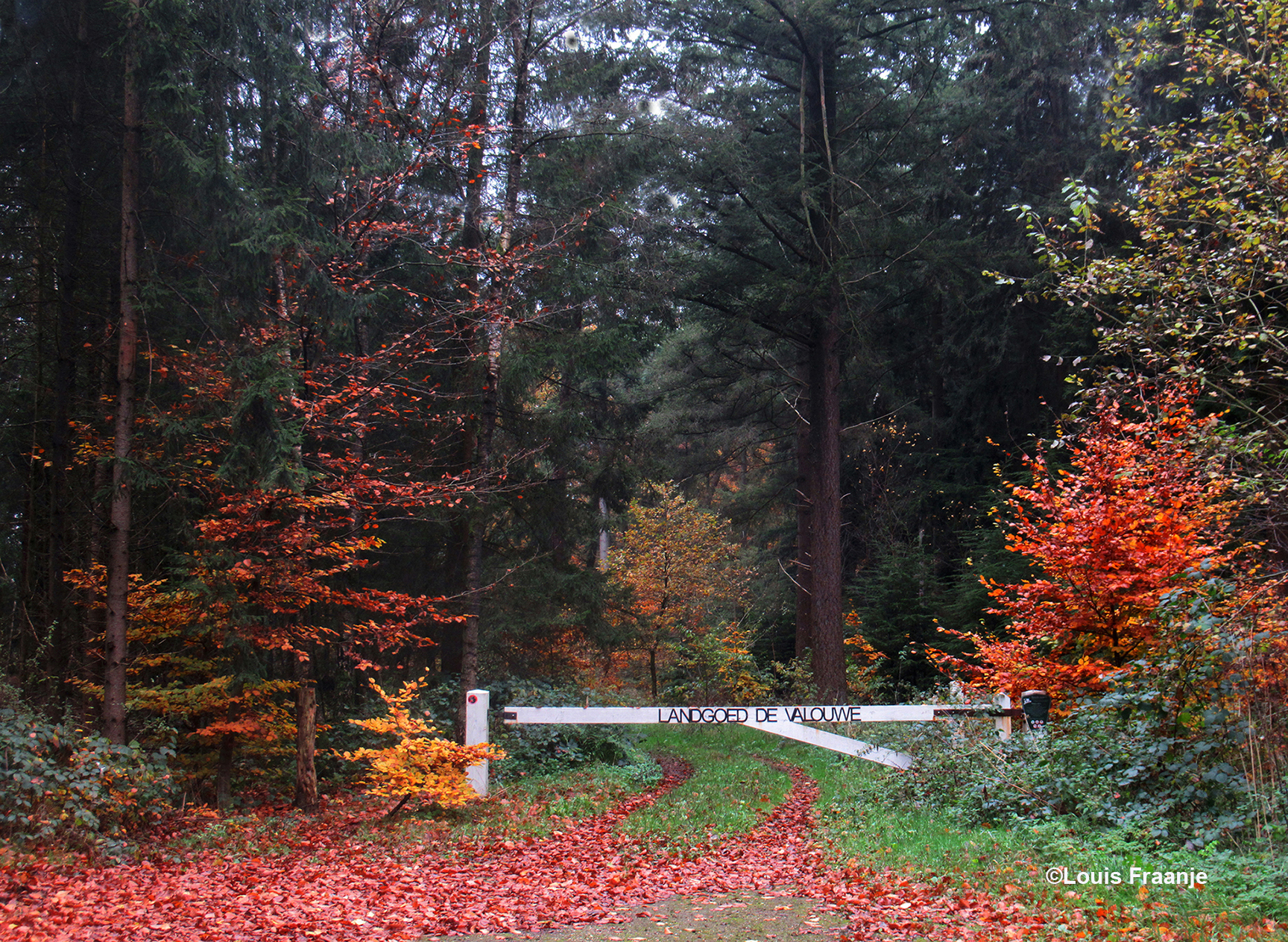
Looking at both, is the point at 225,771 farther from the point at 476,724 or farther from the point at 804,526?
the point at 804,526

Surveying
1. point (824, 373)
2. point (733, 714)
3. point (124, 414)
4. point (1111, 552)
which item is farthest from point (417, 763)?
point (824, 373)

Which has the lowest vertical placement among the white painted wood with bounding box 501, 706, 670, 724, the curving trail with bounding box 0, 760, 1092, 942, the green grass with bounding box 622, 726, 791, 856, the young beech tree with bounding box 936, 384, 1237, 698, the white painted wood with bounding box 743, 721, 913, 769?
the green grass with bounding box 622, 726, 791, 856

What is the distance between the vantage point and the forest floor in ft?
16.5

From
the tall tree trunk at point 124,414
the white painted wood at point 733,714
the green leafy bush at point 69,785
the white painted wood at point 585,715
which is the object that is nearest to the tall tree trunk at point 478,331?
the white painted wood at point 585,715

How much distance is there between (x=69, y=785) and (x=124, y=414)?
3.99m

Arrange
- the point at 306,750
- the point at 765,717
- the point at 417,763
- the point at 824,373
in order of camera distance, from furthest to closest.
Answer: the point at 824,373, the point at 306,750, the point at 765,717, the point at 417,763

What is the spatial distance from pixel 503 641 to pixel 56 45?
11.4 m

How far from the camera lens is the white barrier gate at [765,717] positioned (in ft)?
30.5

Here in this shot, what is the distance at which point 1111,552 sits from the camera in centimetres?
814

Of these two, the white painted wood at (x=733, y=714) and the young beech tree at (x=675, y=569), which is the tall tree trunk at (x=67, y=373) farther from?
the young beech tree at (x=675, y=569)

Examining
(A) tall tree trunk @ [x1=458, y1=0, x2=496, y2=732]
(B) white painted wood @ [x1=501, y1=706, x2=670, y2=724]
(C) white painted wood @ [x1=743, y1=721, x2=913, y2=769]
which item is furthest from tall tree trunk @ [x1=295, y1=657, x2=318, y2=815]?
(C) white painted wood @ [x1=743, y1=721, x2=913, y2=769]

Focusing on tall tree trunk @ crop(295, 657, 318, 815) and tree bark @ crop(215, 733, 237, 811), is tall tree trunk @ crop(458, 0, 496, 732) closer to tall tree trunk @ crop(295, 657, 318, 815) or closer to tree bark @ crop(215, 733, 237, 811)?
tall tree trunk @ crop(295, 657, 318, 815)

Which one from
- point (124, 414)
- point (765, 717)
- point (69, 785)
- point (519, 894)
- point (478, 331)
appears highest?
point (478, 331)

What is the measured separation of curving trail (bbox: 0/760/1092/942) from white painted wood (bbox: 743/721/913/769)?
125 centimetres
